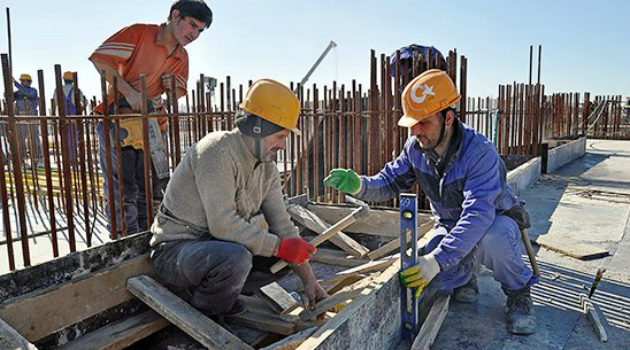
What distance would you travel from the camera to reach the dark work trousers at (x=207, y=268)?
8.98 feet

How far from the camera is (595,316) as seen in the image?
3.13m

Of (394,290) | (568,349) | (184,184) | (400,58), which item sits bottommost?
(568,349)

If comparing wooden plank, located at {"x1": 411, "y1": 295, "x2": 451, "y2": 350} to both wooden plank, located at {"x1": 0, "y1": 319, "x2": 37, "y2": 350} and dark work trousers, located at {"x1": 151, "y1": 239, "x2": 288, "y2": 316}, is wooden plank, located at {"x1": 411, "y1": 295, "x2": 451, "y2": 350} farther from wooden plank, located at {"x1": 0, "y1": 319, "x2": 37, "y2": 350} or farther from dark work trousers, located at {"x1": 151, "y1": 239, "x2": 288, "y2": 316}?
wooden plank, located at {"x1": 0, "y1": 319, "x2": 37, "y2": 350}

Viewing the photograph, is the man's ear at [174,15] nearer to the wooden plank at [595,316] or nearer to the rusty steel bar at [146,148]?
the rusty steel bar at [146,148]

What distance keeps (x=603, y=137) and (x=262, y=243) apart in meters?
20.9

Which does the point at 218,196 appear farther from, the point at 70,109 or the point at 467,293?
the point at 70,109

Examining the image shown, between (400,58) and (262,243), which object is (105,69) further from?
(400,58)

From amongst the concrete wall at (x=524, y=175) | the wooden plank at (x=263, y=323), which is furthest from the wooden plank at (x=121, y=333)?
the concrete wall at (x=524, y=175)

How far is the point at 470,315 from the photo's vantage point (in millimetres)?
3299

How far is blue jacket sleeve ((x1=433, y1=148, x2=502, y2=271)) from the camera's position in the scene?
2879mm

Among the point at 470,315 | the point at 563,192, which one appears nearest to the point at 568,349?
the point at 470,315

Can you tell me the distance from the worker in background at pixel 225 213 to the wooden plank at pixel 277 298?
0.28m

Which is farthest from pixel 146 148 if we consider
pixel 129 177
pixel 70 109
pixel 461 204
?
pixel 70 109

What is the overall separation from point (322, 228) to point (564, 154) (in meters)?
9.13
